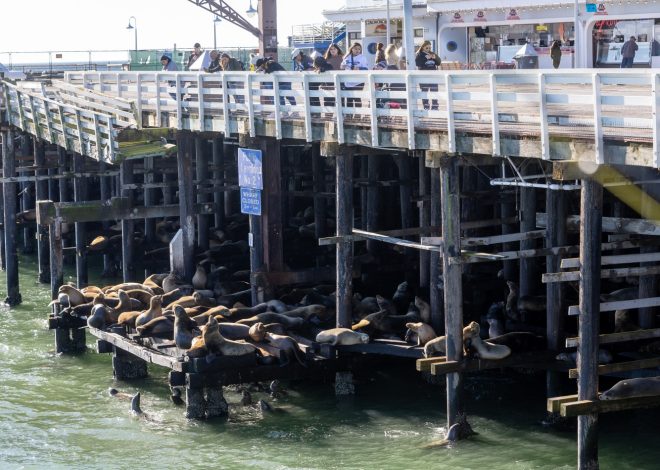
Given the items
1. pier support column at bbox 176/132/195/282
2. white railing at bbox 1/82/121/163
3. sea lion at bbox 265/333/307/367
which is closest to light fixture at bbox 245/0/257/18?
white railing at bbox 1/82/121/163

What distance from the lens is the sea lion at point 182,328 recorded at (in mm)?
21500

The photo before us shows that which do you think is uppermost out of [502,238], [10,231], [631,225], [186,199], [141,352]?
[186,199]

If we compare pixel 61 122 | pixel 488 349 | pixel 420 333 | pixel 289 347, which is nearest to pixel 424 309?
pixel 420 333

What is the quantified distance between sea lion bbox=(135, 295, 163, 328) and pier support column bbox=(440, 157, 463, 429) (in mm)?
6247

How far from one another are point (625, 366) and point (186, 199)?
1117 cm

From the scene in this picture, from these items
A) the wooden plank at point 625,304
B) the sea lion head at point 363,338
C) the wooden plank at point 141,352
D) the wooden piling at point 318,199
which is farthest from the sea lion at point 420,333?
the wooden piling at point 318,199

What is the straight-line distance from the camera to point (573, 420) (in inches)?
768

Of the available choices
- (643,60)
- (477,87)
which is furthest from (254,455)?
(643,60)

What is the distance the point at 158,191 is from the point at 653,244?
2060 cm

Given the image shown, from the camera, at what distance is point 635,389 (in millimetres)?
17422

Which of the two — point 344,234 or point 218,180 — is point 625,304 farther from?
point 218,180

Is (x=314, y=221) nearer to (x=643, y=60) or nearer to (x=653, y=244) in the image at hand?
(x=643, y=60)

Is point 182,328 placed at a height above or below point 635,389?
above

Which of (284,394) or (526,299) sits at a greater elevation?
(526,299)
